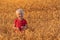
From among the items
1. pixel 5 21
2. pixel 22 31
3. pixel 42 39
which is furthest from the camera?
pixel 5 21

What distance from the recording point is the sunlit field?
19.7 feet

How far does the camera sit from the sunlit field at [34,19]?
6001 millimetres

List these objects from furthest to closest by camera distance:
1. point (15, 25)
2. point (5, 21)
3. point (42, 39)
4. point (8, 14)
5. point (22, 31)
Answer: point (8, 14) < point (5, 21) < point (15, 25) < point (22, 31) < point (42, 39)

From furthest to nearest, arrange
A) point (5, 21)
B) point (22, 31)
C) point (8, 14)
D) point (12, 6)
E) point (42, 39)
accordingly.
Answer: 1. point (12, 6)
2. point (8, 14)
3. point (5, 21)
4. point (22, 31)
5. point (42, 39)

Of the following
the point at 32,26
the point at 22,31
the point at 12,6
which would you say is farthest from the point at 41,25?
the point at 12,6

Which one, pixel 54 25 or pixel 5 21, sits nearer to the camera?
pixel 54 25

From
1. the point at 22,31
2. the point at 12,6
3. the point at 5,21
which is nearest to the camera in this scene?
the point at 22,31

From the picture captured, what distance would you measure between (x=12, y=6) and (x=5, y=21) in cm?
215

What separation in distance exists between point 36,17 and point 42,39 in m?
1.90

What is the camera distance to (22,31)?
20.9 feet

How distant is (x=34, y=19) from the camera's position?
757 centimetres

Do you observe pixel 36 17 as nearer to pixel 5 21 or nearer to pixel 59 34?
pixel 5 21

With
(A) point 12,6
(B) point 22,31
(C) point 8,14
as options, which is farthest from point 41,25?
(A) point 12,6

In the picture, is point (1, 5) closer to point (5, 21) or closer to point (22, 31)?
point (5, 21)
